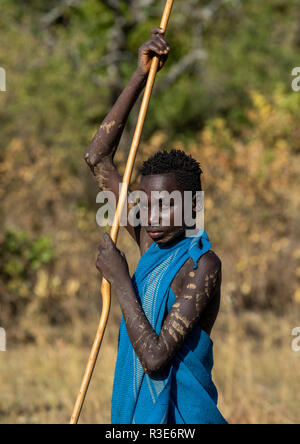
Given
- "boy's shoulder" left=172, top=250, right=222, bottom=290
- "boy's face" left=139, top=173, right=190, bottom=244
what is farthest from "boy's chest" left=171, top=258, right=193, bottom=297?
"boy's face" left=139, top=173, right=190, bottom=244

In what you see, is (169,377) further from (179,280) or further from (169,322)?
(179,280)

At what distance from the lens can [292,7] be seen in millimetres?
14438

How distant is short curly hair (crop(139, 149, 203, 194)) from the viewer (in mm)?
2145

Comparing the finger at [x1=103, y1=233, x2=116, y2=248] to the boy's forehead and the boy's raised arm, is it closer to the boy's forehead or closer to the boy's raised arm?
the boy's forehead

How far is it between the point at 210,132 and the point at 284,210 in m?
2.24

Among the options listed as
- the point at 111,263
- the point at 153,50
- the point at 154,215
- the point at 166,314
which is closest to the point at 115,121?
the point at 153,50

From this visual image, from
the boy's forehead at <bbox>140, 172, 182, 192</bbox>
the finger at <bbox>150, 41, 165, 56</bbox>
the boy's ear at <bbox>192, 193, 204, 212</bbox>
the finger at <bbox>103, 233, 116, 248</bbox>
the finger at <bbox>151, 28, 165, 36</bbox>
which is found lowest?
the finger at <bbox>103, 233, 116, 248</bbox>

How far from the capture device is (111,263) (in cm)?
209

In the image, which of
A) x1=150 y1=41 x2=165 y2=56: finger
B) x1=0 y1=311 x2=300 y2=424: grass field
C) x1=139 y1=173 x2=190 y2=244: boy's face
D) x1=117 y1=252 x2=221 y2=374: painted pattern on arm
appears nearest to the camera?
x1=117 y1=252 x2=221 y2=374: painted pattern on arm

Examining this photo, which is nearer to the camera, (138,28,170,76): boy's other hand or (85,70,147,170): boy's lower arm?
(138,28,170,76): boy's other hand

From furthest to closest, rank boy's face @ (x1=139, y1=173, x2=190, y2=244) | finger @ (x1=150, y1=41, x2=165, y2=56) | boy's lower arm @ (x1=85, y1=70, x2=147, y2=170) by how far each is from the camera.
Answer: boy's lower arm @ (x1=85, y1=70, x2=147, y2=170) → finger @ (x1=150, y1=41, x2=165, y2=56) → boy's face @ (x1=139, y1=173, x2=190, y2=244)

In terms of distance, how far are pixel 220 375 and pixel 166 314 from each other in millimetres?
3560

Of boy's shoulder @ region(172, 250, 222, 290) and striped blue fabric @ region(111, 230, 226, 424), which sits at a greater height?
boy's shoulder @ region(172, 250, 222, 290)

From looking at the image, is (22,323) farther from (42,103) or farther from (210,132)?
(42,103)
